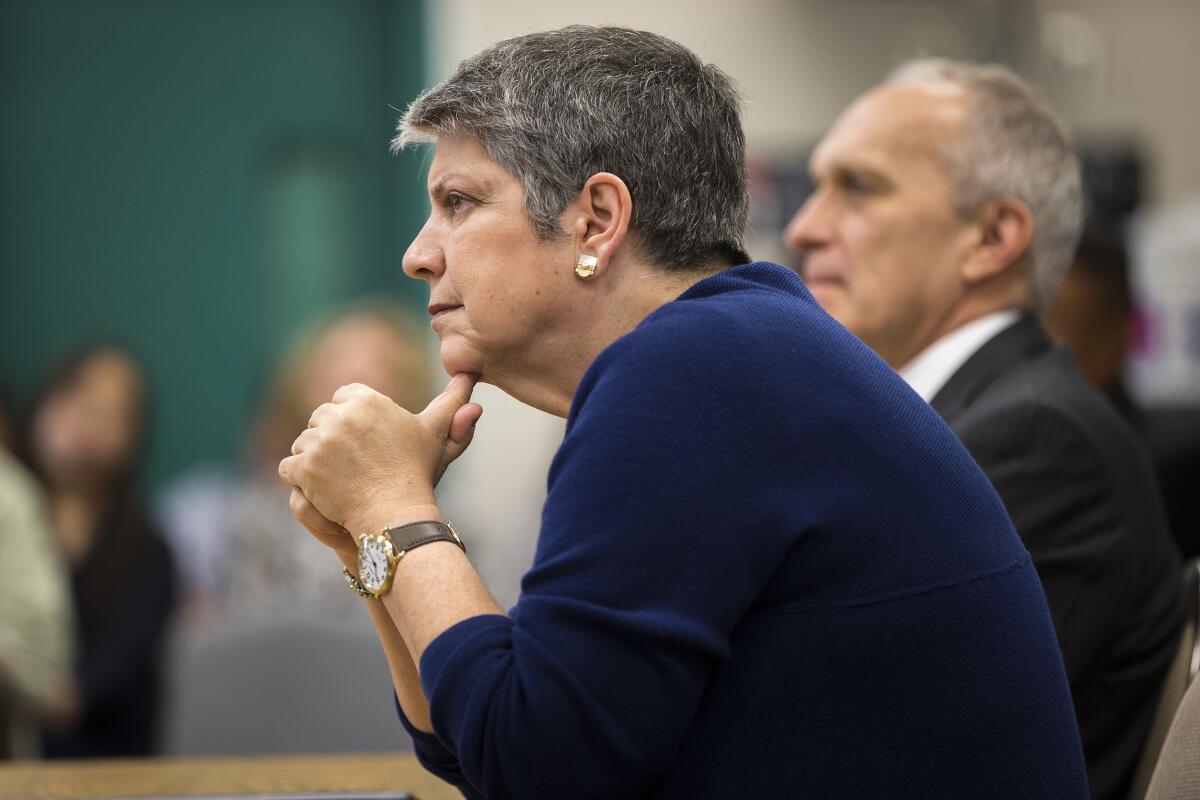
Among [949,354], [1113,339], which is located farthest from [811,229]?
[1113,339]

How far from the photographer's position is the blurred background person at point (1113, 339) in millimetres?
3723

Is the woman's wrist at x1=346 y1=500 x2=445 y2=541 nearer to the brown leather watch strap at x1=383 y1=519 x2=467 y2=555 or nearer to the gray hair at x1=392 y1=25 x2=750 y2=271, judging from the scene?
the brown leather watch strap at x1=383 y1=519 x2=467 y2=555

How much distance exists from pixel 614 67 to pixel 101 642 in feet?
10.8

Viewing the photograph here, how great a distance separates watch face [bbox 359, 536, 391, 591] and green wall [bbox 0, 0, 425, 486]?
4566 mm

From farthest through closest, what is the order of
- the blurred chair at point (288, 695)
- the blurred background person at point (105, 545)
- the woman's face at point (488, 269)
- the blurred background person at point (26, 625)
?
1. the blurred background person at point (105, 545)
2. the blurred background person at point (26, 625)
3. the blurred chair at point (288, 695)
4. the woman's face at point (488, 269)

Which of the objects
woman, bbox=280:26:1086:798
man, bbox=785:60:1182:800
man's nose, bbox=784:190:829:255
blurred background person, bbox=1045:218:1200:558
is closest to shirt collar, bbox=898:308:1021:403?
man, bbox=785:60:1182:800

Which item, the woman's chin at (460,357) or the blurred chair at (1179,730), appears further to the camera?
the woman's chin at (460,357)

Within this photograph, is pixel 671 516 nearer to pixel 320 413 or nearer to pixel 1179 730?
pixel 320 413

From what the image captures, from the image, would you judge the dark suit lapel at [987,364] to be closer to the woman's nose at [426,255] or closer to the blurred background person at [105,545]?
the woman's nose at [426,255]

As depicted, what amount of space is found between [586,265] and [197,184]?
4895mm

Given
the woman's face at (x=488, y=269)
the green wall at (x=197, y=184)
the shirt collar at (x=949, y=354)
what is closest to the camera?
the woman's face at (x=488, y=269)

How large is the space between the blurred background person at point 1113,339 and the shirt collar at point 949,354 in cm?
154

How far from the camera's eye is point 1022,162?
7.25ft

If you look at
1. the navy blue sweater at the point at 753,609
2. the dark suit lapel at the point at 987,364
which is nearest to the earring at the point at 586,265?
the navy blue sweater at the point at 753,609
